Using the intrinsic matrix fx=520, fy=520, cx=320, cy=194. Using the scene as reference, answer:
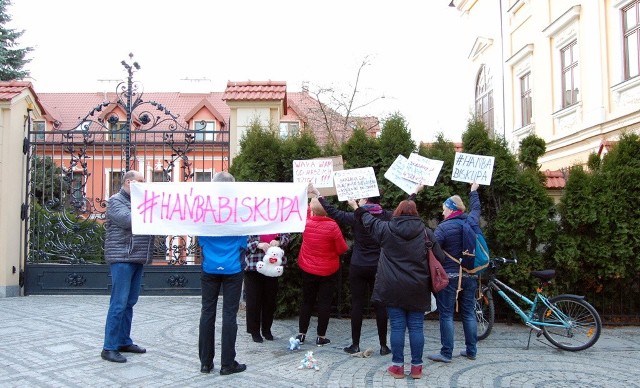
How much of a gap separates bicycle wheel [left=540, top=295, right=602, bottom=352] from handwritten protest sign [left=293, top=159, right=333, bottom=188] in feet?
10.9

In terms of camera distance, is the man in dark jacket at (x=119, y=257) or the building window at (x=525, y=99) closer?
the man in dark jacket at (x=119, y=257)

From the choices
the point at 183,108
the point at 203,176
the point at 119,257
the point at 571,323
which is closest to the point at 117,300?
the point at 119,257

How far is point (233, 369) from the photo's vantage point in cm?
541

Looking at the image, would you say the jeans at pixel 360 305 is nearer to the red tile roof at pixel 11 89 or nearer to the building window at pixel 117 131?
the building window at pixel 117 131

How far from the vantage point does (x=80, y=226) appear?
10.6 metres

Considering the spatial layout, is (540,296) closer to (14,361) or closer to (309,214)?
(309,214)

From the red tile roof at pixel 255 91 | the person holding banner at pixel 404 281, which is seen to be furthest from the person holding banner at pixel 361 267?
the red tile roof at pixel 255 91

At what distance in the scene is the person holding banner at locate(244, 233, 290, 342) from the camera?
6.59 m

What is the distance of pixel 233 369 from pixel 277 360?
2.28 feet

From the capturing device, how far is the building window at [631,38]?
14.1m

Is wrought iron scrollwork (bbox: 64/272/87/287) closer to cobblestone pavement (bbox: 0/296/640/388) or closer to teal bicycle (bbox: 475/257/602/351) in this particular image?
cobblestone pavement (bbox: 0/296/640/388)

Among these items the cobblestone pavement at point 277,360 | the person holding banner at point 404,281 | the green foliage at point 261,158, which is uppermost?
the green foliage at point 261,158

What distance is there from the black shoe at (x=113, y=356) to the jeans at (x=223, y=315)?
1029mm

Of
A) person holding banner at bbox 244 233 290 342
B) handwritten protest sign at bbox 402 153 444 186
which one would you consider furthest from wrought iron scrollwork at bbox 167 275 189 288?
handwritten protest sign at bbox 402 153 444 186
